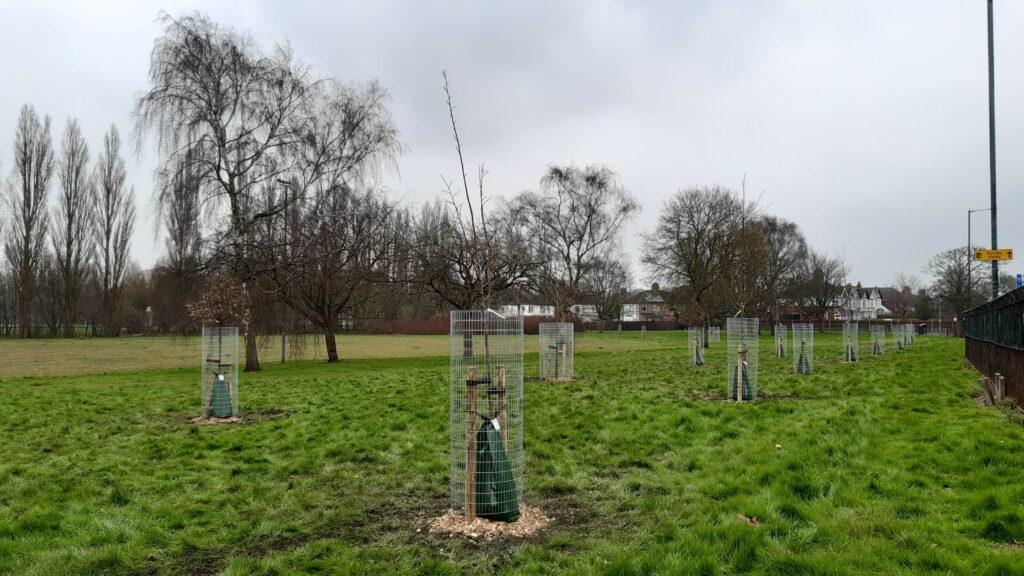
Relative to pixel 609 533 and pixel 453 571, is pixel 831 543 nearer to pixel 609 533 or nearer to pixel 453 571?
pixel 609 533

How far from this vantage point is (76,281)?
56312 mm

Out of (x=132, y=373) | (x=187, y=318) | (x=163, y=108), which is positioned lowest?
(x=132, y=373)

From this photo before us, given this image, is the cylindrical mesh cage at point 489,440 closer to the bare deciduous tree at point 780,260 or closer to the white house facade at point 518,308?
the white house facade at point 518,308

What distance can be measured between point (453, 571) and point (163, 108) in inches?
847

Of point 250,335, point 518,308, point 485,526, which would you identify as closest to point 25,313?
point 250,335

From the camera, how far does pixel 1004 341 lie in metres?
9.55

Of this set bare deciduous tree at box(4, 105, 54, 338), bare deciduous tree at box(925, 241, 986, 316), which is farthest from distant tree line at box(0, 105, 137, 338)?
bare deciduous tree at box(925, 241, 986, 316)

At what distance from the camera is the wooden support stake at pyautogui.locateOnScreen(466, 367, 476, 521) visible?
4676 millimetres

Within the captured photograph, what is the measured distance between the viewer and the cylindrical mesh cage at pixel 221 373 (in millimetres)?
9992

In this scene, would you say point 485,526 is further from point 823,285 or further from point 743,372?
point 823,285

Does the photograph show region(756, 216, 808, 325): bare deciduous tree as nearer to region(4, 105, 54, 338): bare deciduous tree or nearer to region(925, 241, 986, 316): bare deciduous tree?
region(925, 241, 986, 316): bare deciduous tree

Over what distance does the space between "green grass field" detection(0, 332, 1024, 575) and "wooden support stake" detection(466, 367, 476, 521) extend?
38 centimetres

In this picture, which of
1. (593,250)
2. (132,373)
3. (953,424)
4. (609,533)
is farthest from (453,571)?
(593,250)

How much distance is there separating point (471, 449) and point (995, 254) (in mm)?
13314
